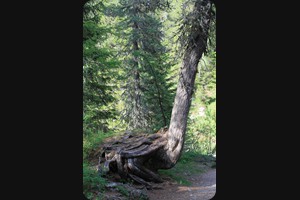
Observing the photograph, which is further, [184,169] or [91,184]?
[184,169]

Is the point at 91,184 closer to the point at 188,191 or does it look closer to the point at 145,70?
the point at 188,191

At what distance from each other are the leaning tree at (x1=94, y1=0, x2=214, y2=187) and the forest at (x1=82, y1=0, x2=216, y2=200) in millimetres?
19

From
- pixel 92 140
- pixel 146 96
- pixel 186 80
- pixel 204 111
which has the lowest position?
pixel 92 140

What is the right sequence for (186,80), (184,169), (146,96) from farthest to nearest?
1. (146,96)
2. (184,169)
3. (186,80)

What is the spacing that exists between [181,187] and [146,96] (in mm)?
2774

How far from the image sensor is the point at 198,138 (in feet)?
28.4

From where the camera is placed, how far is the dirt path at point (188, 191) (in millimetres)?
5074

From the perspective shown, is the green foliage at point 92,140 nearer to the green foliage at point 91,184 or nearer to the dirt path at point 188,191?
the green foliage at point 91,184

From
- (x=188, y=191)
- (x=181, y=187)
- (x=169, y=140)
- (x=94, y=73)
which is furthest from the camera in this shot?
(x=169, y=140)

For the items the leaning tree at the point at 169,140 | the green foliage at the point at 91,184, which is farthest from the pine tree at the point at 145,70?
the green foliage at the point at 91,184

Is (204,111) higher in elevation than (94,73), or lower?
lower

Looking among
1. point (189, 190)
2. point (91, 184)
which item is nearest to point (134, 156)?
point (189, 190)

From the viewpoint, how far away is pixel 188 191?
5676 millimetres

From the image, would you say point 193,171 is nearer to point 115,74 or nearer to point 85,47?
point 115,74
